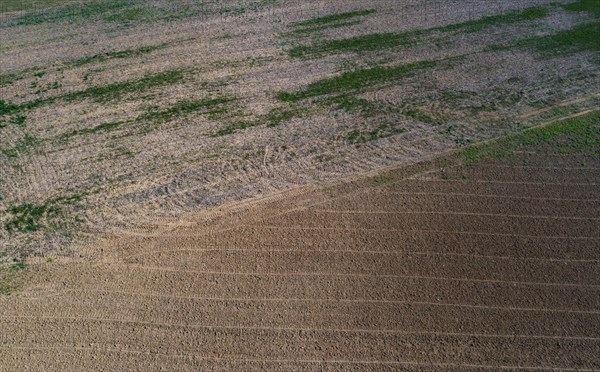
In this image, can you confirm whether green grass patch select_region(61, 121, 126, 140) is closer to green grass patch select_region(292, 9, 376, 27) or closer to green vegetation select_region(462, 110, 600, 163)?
green grass patch select_region(292, 9, 376, 27)

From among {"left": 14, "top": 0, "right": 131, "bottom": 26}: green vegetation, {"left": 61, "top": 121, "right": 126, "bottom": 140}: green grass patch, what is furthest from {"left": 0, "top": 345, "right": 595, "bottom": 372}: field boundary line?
{"left": 14, "top": 0, "right": 131, "bottom": 26}: green vegetation

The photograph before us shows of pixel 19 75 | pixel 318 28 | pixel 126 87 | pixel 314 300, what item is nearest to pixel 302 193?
pixel 314 300

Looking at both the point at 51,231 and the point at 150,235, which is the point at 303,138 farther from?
the point at 51,231

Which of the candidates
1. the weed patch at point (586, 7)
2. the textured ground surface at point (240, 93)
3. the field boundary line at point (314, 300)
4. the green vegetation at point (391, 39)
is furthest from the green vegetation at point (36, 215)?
the weed patch at point (586, 7)

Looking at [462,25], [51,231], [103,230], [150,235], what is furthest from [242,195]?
[462,25]

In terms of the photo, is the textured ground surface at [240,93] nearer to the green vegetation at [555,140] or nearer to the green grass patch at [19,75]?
the green grass patch at [19,75]

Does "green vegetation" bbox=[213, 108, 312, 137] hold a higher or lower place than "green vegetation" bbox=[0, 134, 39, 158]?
lower
